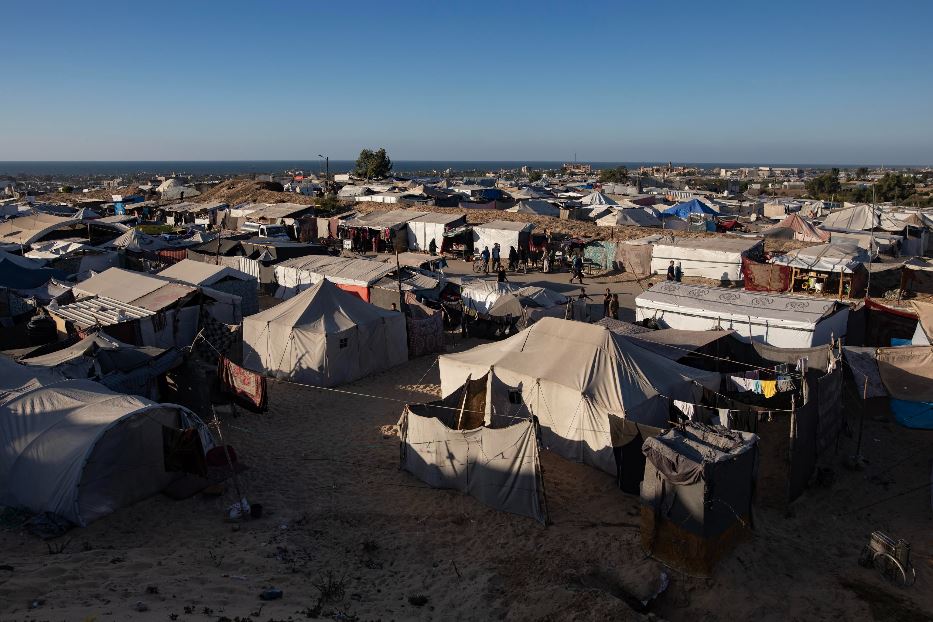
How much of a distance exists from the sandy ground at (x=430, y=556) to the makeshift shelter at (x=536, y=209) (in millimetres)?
34859

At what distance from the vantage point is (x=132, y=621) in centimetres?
612

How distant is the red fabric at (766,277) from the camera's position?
25109 millimetres

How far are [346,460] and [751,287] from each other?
1972 centimetres

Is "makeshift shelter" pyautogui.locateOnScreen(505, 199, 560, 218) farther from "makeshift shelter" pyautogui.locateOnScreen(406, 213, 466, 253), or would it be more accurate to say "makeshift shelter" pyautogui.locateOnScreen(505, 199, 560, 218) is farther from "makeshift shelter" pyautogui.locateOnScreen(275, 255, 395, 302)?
"makeshift shelter" pyautogui.locateOnScreen(275, 255, 395, 302)

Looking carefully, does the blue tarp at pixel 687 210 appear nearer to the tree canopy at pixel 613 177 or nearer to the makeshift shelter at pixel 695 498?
the makeshift shelter at pixel 695 498

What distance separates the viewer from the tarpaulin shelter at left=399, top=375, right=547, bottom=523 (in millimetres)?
9633

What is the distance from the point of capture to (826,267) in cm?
2408

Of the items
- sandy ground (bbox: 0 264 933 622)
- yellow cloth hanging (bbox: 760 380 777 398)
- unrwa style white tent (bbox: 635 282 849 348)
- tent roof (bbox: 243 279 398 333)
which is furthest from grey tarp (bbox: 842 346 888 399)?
tent roof (bbox: 243 279 398 333)

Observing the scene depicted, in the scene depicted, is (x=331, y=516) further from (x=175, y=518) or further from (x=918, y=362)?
(x=918, y=362)

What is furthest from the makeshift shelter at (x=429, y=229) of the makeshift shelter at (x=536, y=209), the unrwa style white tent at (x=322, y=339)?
the unrwa style white tent at (x=322, y=339)

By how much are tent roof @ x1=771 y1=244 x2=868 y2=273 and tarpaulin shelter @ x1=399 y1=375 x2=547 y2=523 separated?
17.7m

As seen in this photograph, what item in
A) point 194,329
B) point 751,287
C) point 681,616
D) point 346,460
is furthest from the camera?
point 751,287

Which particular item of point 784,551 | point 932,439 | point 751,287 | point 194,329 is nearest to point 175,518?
point 784,551

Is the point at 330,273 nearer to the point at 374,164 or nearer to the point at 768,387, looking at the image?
the point at 768,387
